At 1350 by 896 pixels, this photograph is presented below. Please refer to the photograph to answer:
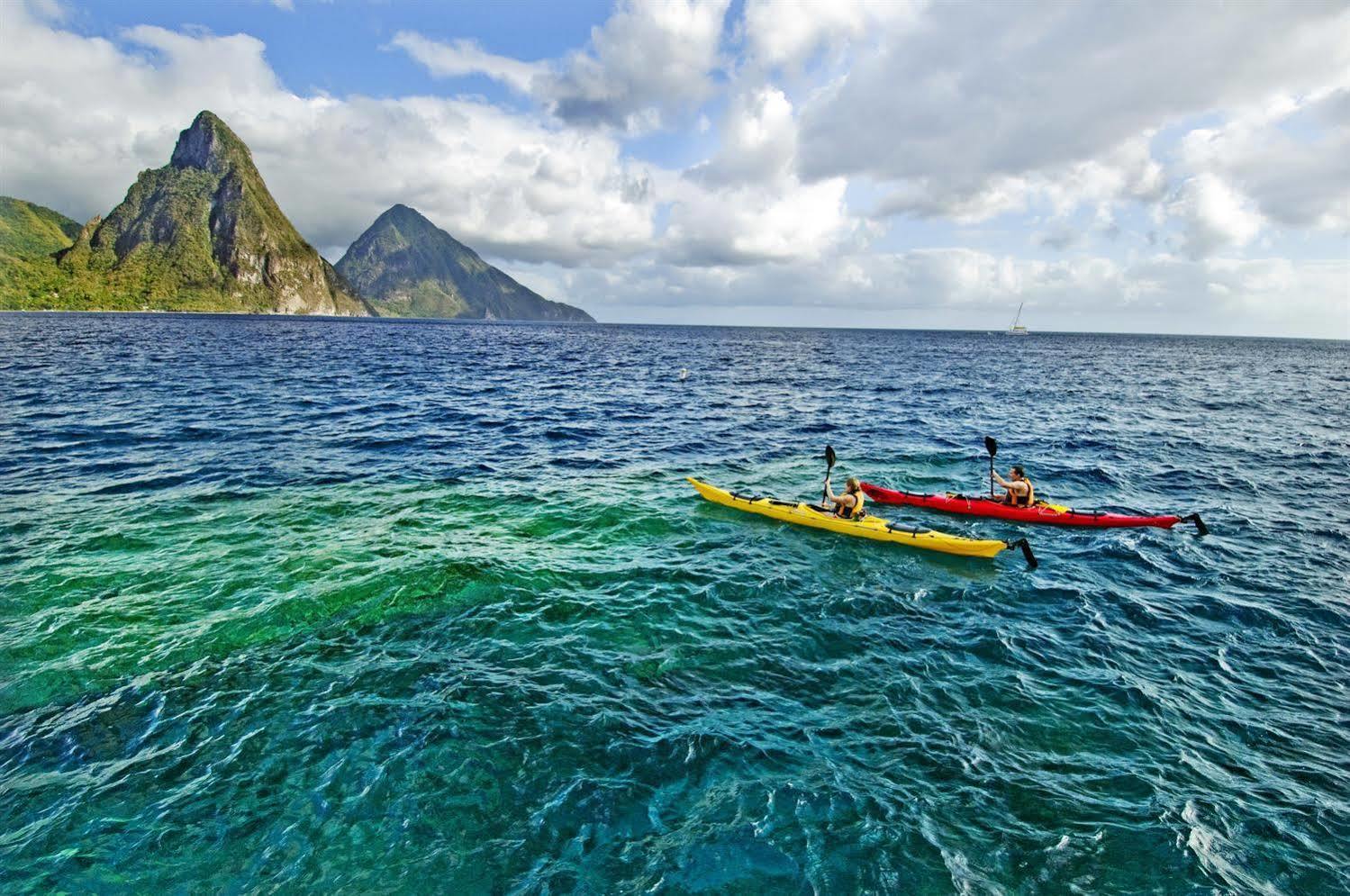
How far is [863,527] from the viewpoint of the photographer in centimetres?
2031

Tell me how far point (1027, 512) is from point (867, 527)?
7.56 metres

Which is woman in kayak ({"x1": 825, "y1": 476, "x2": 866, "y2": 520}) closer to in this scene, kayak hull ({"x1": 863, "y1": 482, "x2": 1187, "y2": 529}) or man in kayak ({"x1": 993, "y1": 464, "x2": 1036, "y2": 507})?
kayak hull ({"x1": 863, "y1": 482, "x2": 1187, "y2": 529})

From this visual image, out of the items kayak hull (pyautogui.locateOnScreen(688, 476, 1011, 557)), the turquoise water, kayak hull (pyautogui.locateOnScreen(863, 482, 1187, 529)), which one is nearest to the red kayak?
kayak hull (pyautogui.locateOnScreen(863, 482, 1187, 529))

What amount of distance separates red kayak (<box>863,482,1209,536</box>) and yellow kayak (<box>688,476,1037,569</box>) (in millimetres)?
2751

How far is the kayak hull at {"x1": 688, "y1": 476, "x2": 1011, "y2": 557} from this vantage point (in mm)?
19188

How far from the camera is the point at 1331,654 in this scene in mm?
13984

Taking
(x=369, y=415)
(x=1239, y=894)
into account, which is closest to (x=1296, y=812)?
(x=1239, y=894)

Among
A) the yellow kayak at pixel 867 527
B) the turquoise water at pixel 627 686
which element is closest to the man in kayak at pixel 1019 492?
the turquoise water at pixel 627 686

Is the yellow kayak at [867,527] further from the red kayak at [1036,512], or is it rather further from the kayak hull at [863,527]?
the red kayak at [1036,512]

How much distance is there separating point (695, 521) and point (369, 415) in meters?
27.3

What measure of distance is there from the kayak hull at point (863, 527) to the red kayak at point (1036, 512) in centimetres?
327

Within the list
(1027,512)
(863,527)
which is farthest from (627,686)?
(1027,512)

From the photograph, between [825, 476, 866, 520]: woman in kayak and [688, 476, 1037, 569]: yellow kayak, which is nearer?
[688, 476, 1037, 569]: yellow kayak

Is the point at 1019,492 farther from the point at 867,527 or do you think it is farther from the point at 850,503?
the point at 850,503
